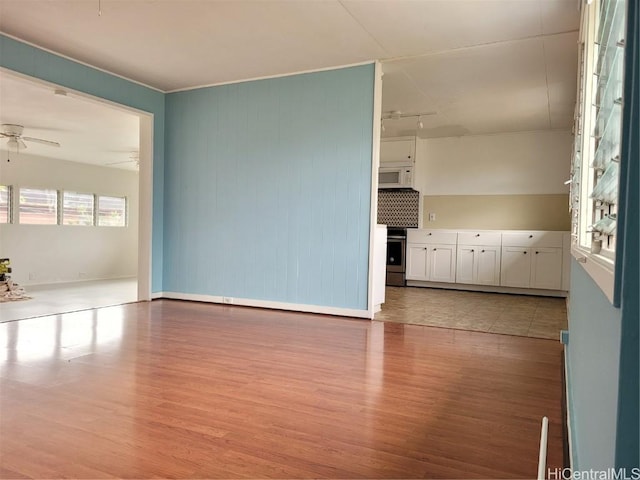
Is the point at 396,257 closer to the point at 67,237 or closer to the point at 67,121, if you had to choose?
the point at 67,121

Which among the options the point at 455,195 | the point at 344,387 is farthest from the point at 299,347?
the point at 455,195

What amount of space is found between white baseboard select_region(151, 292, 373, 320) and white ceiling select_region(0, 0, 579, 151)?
2650mm

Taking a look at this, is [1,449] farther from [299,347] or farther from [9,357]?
[299,347]

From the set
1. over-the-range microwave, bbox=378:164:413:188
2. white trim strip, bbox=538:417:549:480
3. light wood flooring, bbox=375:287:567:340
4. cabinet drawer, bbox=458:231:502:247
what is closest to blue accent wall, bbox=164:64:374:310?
light wood flooring, bbox=375:287:567:340

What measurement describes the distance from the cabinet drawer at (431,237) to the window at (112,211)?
700 centimetres

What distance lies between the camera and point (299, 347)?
11.5 ft

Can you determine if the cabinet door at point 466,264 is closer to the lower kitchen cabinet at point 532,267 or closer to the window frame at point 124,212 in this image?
the lower kitchen cabinet at point 532,267

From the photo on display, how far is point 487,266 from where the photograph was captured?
725 centimetres

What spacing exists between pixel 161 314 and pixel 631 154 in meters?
4.85

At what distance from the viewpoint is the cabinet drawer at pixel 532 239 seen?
680 centimetres

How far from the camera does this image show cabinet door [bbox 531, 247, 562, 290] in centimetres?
675

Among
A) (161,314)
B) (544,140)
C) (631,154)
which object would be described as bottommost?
(161,314)

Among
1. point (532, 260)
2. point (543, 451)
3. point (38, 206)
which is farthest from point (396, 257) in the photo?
point (38, 206)

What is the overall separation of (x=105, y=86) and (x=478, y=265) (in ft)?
19.2
